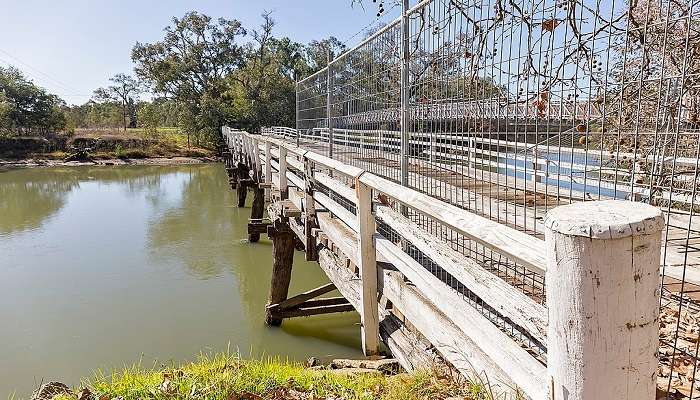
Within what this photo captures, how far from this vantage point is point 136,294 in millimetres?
8688

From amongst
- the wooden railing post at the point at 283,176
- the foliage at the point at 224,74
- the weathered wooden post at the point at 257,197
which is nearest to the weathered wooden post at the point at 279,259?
the wooden railing post at the point at 283,176

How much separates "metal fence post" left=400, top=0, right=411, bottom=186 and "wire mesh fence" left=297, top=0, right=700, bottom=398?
0.03ft

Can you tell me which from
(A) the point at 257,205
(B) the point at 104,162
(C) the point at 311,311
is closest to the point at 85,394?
(C) the point at 311,311

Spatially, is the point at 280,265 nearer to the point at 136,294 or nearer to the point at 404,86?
the point at 136,294

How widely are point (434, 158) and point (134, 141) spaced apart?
4129 cm

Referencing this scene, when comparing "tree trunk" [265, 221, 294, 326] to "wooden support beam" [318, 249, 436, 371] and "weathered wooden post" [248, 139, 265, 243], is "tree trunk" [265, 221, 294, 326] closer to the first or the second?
"wooden support beam" [318, 249, 436, 371]

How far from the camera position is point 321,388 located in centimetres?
294

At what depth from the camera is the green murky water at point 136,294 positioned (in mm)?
6391

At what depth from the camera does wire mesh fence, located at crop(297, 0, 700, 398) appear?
2.26m

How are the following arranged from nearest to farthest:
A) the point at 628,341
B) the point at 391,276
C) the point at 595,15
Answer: the point at 628,341
the point at 595,15
the point at 391,276

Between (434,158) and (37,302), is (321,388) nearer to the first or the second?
(434,158)

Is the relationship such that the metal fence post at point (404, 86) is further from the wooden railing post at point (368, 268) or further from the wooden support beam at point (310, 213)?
the wooden support beam at point (310, 213)

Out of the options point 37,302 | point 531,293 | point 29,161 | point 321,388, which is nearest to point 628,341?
point 531,293

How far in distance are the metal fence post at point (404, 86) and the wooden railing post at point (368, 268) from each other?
0.63 metres
